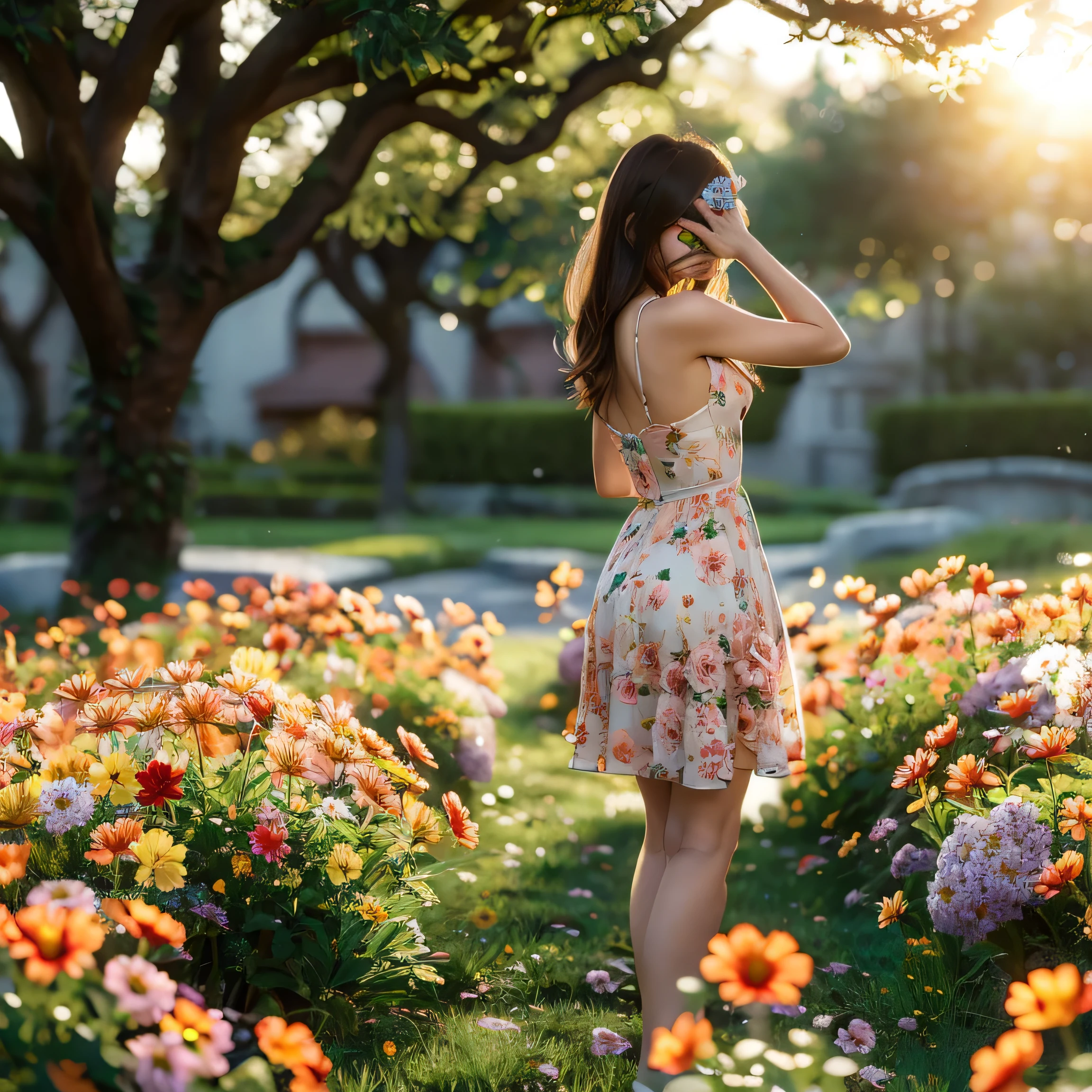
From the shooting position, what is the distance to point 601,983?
3117 mm

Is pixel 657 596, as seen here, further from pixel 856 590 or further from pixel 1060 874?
pixel 856 590

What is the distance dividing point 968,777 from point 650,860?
78cm

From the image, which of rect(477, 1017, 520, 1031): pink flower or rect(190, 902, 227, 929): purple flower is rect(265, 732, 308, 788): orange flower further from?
rect(477, 1017, 520, 1031): pink flower

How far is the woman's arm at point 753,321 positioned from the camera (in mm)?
2342

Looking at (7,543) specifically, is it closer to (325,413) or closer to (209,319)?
(209,319)

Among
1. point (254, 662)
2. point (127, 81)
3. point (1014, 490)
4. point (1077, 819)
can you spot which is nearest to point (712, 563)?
point (1077, 819)

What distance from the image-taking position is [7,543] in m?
16.0

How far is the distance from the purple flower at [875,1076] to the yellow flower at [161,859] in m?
1.60

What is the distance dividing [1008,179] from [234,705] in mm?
20143

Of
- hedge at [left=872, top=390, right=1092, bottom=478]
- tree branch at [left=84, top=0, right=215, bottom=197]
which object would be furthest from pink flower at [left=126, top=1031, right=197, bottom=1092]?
hedge at [left=872, top=390, right=1092, bottom=478]

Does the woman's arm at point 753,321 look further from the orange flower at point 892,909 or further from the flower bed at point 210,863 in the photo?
the orange flower at point 892,909

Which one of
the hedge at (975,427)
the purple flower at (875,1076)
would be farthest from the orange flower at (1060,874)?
the hedge at (975,427)

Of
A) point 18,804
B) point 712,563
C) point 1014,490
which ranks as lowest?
point 18,804

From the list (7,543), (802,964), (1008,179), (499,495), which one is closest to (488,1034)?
(802,964)
